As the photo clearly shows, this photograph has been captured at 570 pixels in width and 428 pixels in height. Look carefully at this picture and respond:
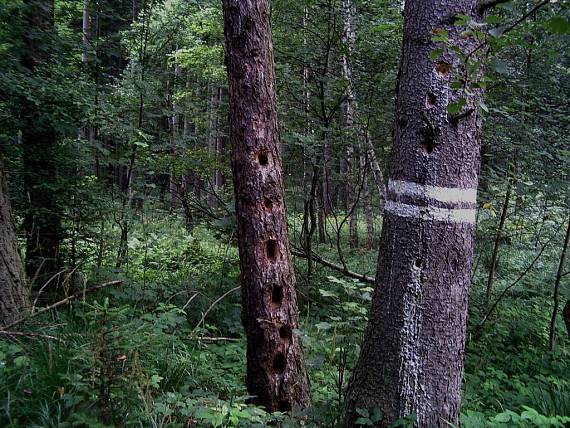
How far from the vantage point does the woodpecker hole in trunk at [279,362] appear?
9.89ft

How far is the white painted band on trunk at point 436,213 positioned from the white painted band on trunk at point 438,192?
0.06 m

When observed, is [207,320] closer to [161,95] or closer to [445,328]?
[445,328]

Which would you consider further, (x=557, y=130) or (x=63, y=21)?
(x=63, y=21)

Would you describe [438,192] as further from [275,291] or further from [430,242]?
[275,291]

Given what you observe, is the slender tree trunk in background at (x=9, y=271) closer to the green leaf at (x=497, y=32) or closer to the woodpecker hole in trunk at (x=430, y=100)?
the woodpecker hole in trunk at (x=430, y=100)

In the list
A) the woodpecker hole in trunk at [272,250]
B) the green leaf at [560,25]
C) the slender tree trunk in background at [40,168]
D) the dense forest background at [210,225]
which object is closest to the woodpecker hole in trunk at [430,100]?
the dense forest background at [210,225]

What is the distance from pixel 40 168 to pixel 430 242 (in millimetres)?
4949

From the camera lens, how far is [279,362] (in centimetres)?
303

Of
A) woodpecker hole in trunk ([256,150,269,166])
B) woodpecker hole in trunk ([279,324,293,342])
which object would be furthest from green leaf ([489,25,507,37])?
woodpecker hole in trunk ([279,324,293,342])

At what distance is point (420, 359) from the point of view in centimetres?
224

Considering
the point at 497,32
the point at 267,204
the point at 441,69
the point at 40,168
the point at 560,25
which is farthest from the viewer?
the point at 40,168

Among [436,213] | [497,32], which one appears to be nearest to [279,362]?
[436,213]

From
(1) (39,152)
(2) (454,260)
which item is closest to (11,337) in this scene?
(1) (39,152)

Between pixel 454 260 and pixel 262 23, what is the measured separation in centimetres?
219
